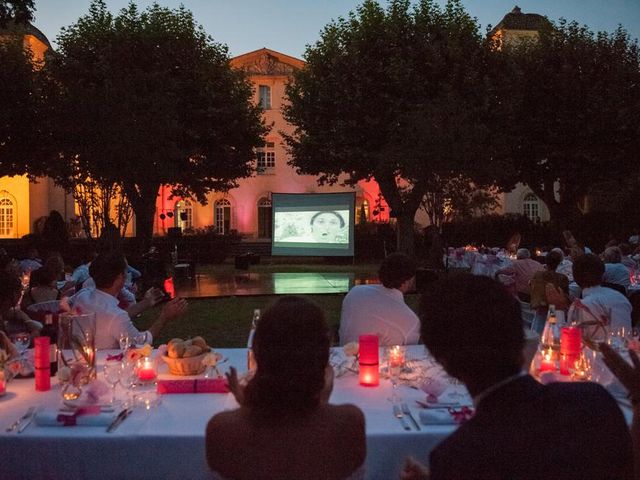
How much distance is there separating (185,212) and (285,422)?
3657 centimetres

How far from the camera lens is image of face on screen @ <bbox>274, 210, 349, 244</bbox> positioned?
19328 millimetres

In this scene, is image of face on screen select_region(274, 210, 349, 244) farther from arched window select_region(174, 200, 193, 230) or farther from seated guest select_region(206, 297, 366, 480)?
arched window select_region(174, 200, 193, 230)

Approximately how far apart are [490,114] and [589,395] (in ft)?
62.2

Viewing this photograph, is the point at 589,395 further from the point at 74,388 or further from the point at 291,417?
the point at 74,388

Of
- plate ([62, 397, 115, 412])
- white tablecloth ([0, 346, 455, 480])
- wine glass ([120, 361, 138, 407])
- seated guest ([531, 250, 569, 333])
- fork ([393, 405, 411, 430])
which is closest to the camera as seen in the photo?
white tablecloth ([0, 346, 455, 480])

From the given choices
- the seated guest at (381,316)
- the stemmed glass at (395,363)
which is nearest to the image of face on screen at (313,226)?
the seated guest at (381,316)

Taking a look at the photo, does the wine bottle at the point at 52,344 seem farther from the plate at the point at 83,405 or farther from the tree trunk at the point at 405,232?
the tree trunk at the point at 405,232

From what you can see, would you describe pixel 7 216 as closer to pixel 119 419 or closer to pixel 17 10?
pixel 17 10

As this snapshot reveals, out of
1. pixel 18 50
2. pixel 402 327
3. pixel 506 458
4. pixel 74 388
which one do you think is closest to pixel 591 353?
pixel 402 327

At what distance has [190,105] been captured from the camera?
21281 millimetres

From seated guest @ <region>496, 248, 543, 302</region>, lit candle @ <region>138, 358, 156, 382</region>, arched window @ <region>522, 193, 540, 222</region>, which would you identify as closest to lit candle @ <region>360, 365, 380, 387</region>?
lit candle @ <region>138, 358, 156, 382</region>

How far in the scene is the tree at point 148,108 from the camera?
625 inches

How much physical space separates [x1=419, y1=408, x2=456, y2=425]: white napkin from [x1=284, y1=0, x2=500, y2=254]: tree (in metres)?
14.5

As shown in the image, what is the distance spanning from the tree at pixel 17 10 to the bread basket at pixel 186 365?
1063 cm
